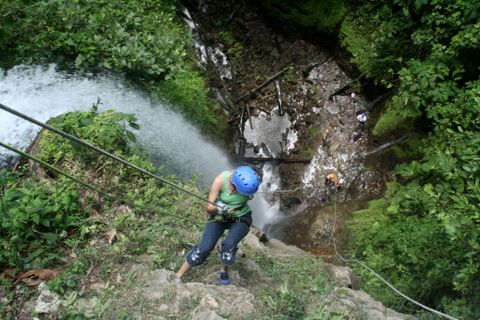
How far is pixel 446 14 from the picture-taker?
731cm

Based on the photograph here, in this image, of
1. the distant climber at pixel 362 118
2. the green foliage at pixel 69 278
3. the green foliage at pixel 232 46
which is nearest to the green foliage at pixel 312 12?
the green foliage at pixel 232 46

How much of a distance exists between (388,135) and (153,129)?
15.8 feet

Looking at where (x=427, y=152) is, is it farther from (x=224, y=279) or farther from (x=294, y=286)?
(x=224, y=279)

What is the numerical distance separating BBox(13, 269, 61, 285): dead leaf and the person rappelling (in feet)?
5.30

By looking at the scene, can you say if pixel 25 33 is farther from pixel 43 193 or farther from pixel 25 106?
pixel 43 193

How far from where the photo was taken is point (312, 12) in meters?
9.86

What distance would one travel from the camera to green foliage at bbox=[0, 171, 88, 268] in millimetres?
5234

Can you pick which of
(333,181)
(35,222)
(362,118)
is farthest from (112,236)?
(362,118)

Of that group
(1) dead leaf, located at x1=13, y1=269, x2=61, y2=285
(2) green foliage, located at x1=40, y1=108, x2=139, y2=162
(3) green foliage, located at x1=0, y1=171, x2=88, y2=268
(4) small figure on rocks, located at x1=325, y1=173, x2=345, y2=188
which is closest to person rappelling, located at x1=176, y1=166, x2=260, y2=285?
(1) dead leaf, located at x1=13, y1=269, x2=61, y2=285

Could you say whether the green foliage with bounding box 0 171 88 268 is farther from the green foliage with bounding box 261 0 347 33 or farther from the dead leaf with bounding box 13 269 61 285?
the green foliage with bounding box 261 0 347 33

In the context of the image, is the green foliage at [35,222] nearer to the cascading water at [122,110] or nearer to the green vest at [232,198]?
the green vest at [232,198]

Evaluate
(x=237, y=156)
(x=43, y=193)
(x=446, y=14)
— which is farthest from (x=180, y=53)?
(x=446, y=14)

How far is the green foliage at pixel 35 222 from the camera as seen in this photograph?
523 cm

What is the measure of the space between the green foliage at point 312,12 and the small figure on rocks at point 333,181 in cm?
348
